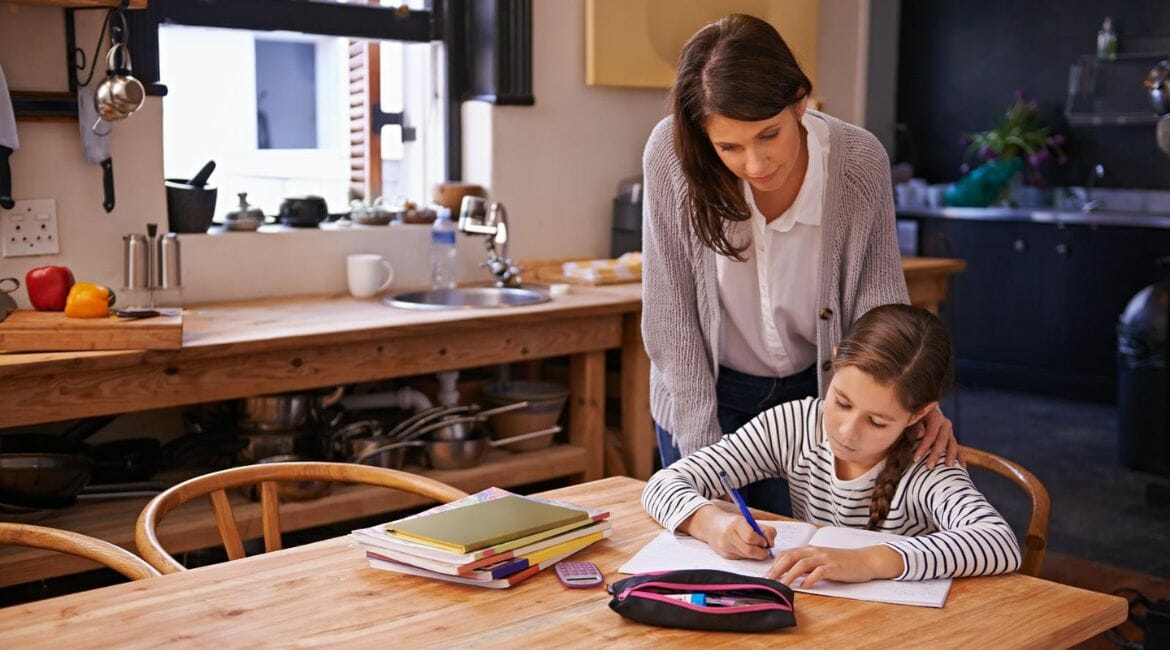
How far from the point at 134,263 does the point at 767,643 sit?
2.08 meters

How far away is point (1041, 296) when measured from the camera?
A: 5.87 meters

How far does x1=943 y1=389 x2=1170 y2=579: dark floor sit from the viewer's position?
390 cm

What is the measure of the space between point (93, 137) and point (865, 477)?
2005 millimetres

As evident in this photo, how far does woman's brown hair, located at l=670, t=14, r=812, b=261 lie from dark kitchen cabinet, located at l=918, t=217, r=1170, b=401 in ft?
13.5

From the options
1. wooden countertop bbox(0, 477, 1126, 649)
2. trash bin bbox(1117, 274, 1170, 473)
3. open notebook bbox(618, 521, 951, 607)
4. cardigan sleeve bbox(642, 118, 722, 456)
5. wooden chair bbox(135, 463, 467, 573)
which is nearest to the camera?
wooden countertop bbox(0, 477, 1126, 649)

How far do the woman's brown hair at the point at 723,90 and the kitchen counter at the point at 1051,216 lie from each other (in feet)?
13.3

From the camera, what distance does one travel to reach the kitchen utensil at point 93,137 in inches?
115

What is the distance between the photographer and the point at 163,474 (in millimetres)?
2902

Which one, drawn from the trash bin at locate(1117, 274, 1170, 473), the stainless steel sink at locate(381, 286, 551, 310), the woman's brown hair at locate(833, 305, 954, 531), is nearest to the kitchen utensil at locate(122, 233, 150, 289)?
the stainless steel sink at locate(381, 286, 551, 310)

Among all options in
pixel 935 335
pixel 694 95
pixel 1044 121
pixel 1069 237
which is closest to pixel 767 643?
pixel 935 335

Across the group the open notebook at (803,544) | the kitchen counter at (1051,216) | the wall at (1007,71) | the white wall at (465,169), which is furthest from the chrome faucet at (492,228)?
the wall at (1007,71)

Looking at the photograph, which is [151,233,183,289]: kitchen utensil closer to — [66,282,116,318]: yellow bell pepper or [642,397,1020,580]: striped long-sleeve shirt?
[66,282,116,318]: yellow bell pepper

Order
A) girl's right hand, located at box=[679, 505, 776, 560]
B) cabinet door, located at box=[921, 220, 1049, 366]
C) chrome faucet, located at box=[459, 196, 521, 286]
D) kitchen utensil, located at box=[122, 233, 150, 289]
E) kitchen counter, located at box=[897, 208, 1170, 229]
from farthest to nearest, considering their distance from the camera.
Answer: cabinet door, located at box=[921, 220, 1049, 366]
kitchen counter, located at box=[897, 208, 1170, 229]
chrome faucet, located at box=[459, 196, 521, 286]
kitchen utensil, located at box=[122, 233, 150, 289]
girl's right hand, located at box=[679, 505, 776, 560]

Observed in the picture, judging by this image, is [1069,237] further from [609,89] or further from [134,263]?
[134,263]
